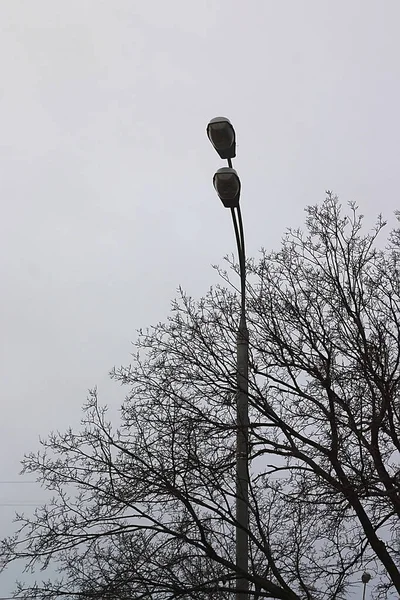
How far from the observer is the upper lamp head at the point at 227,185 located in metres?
6.50

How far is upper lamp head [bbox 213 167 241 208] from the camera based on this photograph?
6500 millimetres

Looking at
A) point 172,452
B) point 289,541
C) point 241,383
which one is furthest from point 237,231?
point 289,541

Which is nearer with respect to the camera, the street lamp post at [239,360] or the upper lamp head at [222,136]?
the street lamp post at [239,360]

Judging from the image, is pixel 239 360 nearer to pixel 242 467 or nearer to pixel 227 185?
pixel 242 467

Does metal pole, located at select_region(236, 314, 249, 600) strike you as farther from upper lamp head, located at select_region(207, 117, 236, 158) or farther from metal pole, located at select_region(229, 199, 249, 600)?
upper lamp head, located at select_region(207, 117, 236, 158)

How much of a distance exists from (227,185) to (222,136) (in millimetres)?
482

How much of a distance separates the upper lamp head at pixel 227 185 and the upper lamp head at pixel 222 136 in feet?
0.92

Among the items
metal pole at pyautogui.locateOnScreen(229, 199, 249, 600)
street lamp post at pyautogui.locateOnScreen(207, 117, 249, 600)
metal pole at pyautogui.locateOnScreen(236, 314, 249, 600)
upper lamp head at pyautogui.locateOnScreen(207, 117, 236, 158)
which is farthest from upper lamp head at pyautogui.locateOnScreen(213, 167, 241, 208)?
metal pole at pyautogui.locateOnScreen(236, 314, 249, 600)

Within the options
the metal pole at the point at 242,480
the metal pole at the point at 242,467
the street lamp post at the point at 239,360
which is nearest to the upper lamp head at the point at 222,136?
the street lamp post at the point at 239,360

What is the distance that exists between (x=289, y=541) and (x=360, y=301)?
3.84m

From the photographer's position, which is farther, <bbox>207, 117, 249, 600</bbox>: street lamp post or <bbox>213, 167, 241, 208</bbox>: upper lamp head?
<bbox>213, 167, 241, 208</bbox>: upper lamp head

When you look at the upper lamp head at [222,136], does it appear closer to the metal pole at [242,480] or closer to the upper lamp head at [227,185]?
the upper lamp head at [227,185]

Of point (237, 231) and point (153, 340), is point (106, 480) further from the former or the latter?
point (237, 231)

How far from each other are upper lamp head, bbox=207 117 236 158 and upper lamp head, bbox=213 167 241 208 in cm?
28
